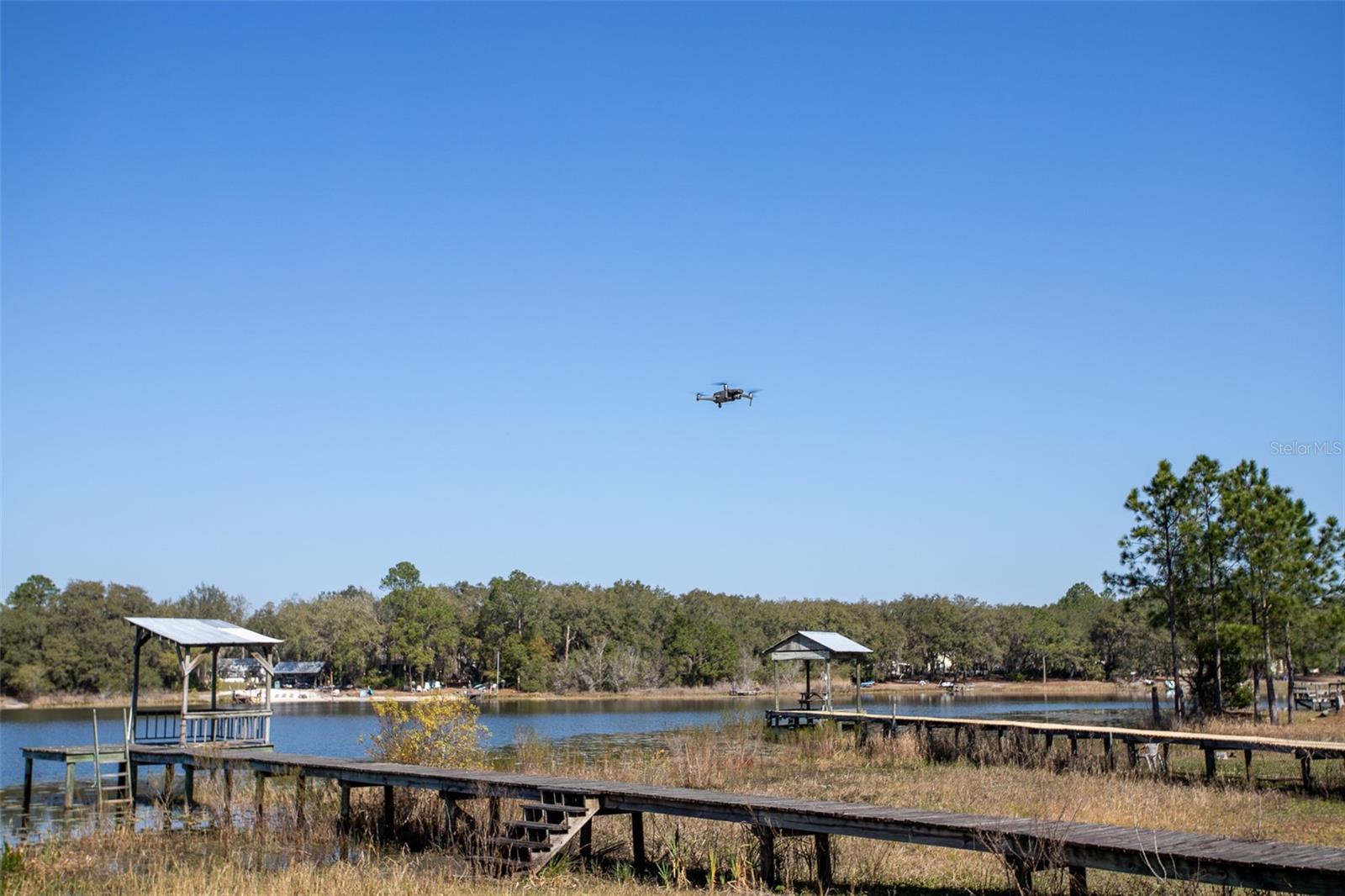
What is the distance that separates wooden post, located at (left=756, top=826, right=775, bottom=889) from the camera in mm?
13070

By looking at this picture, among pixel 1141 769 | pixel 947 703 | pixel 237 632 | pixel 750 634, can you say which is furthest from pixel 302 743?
pixel 750 634

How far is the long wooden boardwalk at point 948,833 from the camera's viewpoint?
33.2 feet

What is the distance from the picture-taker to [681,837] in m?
15.3

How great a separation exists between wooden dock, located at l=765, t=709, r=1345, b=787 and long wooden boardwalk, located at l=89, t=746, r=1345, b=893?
1133 centimetres

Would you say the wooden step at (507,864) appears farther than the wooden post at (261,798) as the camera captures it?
No

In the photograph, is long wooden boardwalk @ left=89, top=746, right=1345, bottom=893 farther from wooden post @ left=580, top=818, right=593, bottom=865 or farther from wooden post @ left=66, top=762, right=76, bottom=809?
wooden post @ left=66, top=762, right=76, bottom=809

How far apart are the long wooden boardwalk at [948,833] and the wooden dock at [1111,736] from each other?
1133cm

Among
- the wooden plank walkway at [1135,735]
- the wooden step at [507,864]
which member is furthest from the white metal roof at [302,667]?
the wooden step at [507,864]

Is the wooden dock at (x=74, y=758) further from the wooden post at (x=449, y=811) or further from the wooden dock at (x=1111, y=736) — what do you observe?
the wooden dock at (x=1111, y=736)

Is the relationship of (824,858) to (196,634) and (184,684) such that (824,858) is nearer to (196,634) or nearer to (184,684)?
(184,684)

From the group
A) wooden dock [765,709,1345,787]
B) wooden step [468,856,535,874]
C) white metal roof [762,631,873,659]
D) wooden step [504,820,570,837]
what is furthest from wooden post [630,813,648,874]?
white metal roof [762,631,873,659]

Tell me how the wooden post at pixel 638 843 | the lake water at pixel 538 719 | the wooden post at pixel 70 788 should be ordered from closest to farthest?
the wooden post at pixel 638 843, the wooden post at pixel 70 788, the lake water at pixel 538 719

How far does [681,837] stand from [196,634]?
17150mm

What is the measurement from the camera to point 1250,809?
18.0m
